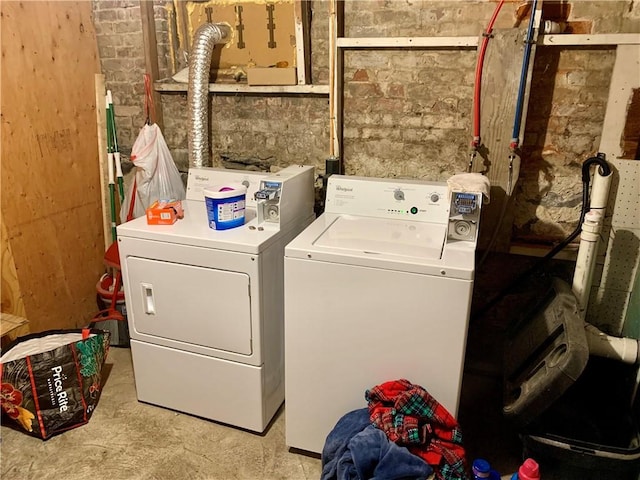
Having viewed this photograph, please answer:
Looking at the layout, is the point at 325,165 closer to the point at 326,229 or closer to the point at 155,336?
the point at 326,229

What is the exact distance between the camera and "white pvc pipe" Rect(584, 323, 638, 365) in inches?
77.3

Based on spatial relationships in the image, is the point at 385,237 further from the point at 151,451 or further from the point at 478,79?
the point at 151,451

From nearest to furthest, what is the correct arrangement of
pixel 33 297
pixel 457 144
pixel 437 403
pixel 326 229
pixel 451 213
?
pixel 437 403, pixel 451 213, pixel 326 229, pixel 457 144, pixel 33 297

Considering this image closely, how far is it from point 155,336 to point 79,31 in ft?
5.80

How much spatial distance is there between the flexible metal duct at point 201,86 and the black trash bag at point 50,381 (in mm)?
1093

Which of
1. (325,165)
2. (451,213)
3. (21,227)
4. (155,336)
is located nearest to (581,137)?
(451,213)

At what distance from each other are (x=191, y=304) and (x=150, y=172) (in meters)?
1.04

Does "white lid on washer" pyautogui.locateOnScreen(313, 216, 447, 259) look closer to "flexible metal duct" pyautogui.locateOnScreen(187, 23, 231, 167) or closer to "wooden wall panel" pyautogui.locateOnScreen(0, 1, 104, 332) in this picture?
"flexible metal duct" pyautogui.locateOnScreen(187, 23, 231, 167)

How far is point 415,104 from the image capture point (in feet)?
7.86

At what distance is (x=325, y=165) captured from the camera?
2.58m

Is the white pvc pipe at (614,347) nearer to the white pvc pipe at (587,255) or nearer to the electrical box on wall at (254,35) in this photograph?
the white pvc pipe at (587,255)

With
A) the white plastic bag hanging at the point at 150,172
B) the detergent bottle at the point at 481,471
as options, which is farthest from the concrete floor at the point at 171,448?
the white plastic bag hanging at the point at 150,172

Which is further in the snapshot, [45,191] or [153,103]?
[153,103]

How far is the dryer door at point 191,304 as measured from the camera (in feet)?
6.42
